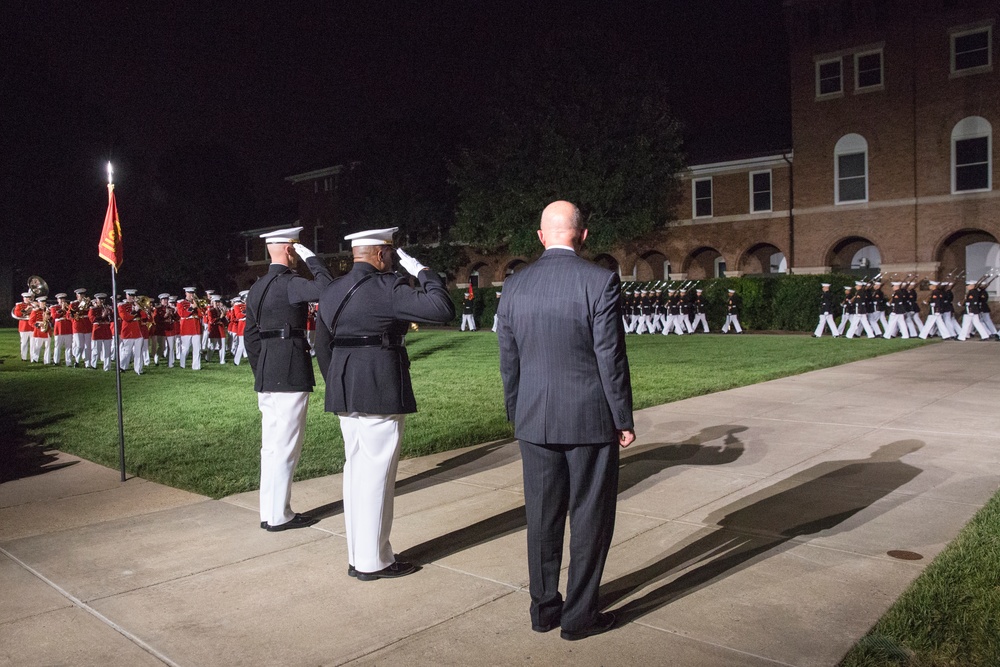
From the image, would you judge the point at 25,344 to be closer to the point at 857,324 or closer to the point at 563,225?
the point at 563,225

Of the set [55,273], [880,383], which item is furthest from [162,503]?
[55,273]

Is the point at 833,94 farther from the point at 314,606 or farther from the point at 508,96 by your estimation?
the point at 314,606

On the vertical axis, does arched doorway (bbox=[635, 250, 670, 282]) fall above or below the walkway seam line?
above

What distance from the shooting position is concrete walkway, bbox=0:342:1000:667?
376 centimetres

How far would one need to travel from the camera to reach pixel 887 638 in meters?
3.64

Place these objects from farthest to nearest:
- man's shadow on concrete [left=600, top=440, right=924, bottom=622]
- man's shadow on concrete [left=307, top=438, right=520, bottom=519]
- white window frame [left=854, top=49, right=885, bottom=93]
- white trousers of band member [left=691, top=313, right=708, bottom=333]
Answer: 1. white window frame [left=854, top=49, right=885, bottom=93]
2. white trousers of band member [left=691, top=313, right=708, bottom=333]
3. man's shadow on concrete [left=307, top=438, right=520, bottom=519]
4. man's shadow on concrete [left=600, top=440, right=924, bottom=622]

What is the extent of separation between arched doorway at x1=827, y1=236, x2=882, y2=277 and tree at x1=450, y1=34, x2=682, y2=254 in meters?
7.67

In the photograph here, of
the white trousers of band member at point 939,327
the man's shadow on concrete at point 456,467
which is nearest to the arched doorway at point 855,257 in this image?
the white trousers of band member at point 939,327

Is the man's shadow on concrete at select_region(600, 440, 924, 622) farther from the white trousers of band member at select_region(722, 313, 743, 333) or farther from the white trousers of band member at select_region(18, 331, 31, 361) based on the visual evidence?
the white trousers of band member at select_region(18, 331, 31, 361)

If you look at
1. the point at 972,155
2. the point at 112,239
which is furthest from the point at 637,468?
the point at 972,155

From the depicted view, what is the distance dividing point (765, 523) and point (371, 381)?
2895mm

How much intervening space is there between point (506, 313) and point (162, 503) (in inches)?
162

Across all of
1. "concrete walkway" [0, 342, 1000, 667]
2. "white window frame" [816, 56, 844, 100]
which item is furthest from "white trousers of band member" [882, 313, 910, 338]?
"concrete walkway" [0, 342, 1000, 667]

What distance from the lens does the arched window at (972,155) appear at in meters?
29.9
